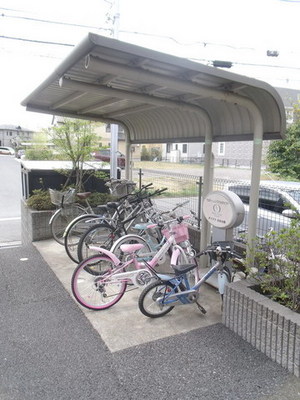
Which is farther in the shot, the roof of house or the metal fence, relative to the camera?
the roof of house

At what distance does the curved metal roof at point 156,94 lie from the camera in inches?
104

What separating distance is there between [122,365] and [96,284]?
35.7 inches

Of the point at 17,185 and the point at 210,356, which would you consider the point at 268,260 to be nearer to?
the point at 210,356

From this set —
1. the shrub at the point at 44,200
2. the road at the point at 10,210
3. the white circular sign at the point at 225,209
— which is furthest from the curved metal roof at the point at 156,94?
the road at the point at 10,210

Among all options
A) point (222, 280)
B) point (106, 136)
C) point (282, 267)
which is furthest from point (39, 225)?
point (106, 136)

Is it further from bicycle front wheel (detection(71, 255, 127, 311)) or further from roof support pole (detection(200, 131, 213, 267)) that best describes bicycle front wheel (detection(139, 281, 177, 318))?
roof support pole (detection(200, 131, 213, 267))

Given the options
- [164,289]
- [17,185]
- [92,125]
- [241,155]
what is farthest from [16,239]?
[241,155]

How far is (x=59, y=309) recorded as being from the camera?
3273 millimetres

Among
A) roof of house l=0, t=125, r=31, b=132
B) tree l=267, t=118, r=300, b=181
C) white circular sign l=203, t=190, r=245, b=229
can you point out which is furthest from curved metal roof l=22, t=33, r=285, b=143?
roof of house l=0, t=125, r=31, b=132

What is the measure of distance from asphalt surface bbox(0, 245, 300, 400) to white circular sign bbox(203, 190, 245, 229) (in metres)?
1.02

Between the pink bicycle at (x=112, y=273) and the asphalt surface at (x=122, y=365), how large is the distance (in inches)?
8.5

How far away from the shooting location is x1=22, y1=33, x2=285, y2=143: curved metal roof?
104 inches

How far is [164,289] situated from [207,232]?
147 cm

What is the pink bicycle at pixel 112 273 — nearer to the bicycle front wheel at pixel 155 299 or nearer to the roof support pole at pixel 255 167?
the bicycle front wheel at pixel 155 299
